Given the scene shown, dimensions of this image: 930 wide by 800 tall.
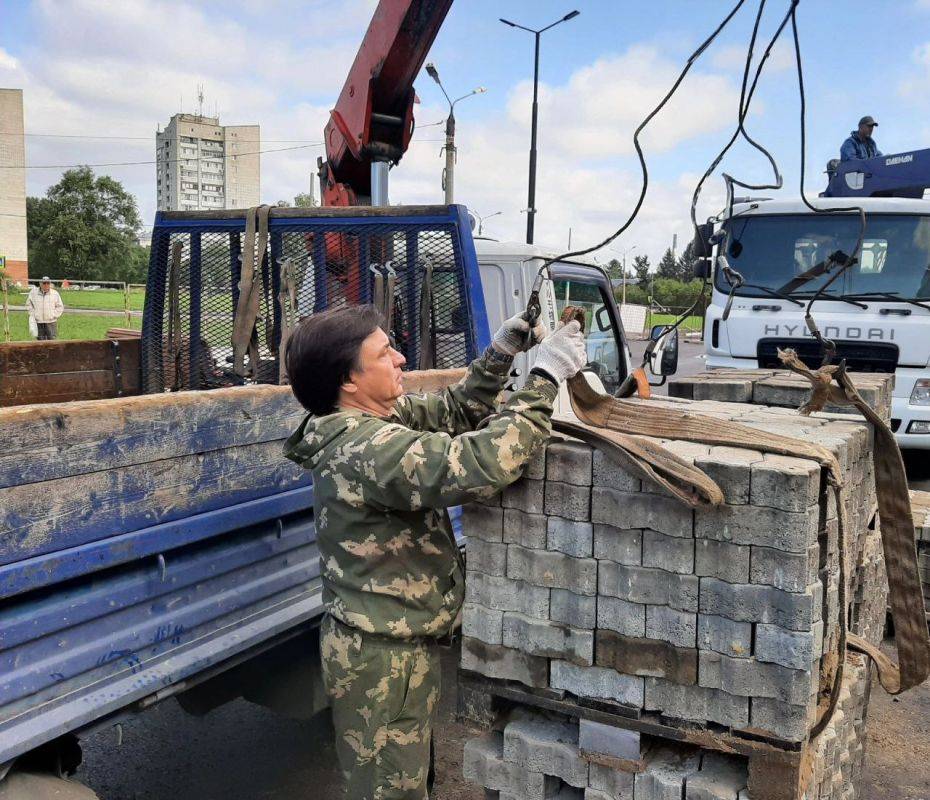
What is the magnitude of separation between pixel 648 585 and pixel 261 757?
2.16 meters

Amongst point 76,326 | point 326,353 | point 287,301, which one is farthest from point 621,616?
point 76,326

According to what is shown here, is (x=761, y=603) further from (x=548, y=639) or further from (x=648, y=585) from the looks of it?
(x=548, y=639)

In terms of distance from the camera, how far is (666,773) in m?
2.12

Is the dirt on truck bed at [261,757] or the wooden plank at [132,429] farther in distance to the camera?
the dirt on truck bed at [261,757]

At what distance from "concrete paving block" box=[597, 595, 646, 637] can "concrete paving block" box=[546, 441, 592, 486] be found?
11.8 inches

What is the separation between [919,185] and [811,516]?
764cm

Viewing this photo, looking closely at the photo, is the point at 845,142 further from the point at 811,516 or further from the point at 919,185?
the point at 811,516

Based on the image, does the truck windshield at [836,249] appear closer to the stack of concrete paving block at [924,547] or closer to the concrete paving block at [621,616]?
the stack of concrete paving block at [924,547]

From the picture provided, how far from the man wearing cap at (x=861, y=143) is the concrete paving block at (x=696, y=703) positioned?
852 cm

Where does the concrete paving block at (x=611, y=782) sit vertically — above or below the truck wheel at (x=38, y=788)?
below

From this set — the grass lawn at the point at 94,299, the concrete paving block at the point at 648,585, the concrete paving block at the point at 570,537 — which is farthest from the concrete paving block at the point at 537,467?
the grass lawn at the point at 94,299

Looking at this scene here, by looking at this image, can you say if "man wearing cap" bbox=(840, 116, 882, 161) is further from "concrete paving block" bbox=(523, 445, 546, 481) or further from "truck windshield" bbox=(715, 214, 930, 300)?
"concrete paving block" bbox=(523, 445, 546, 481)

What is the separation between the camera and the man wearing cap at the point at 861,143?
30.1ft

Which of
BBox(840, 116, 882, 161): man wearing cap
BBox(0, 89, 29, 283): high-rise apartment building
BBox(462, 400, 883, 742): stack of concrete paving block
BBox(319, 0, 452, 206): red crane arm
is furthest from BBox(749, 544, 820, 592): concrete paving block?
BBox(0, 89, 29, 283): high-rise apartment building
